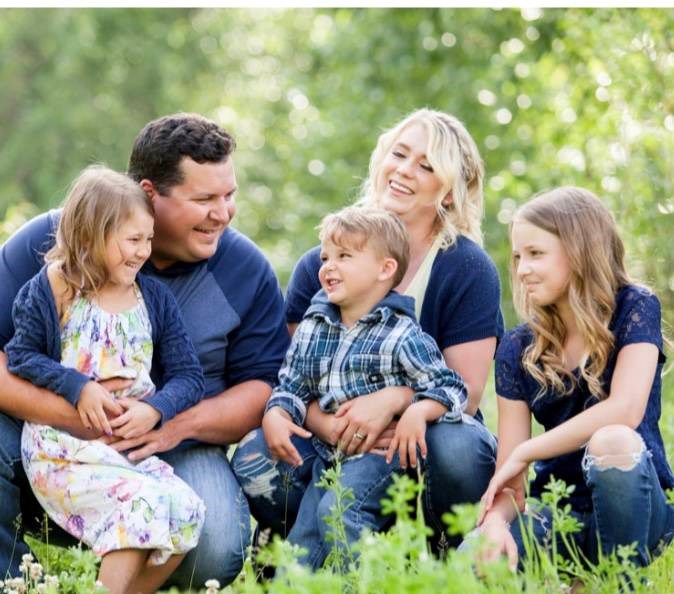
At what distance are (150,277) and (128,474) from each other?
730 mm

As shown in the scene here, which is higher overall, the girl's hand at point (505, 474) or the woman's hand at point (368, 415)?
the woman's hand at point (368, 415)

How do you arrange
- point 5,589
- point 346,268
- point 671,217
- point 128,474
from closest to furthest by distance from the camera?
1. point 5,589
2. point 128,474
3. point 346,268
4. point 671,217

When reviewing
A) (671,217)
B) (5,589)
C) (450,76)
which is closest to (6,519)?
(5,589)

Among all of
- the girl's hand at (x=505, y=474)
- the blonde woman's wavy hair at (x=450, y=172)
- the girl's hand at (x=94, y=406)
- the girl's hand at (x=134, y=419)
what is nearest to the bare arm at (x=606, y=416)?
the girl's hand at (x=505, y=474)

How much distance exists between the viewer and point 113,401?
13.4 ft

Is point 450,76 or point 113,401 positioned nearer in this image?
point 113,401

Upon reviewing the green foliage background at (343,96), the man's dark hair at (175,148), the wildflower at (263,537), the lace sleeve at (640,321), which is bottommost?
the wildflower at (263,537)

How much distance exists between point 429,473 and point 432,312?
622 millimetres

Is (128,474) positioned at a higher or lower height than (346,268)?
lower

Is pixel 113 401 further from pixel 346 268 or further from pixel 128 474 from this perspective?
pixel 346 268

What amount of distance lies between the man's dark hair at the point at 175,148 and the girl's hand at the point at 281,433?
89cm

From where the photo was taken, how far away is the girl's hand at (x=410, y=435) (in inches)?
162

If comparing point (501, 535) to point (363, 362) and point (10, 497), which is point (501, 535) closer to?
point (363, 362)

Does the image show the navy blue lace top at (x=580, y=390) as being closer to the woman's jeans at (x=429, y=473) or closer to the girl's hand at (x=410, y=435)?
the woman's jeans at (x=429, y=473)
